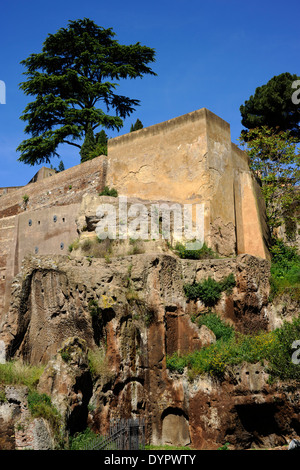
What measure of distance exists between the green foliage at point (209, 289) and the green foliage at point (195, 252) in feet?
3.98

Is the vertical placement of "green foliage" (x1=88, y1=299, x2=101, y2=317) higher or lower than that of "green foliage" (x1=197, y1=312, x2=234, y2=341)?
higher

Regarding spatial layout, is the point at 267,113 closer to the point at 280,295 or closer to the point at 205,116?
the point at 205,116

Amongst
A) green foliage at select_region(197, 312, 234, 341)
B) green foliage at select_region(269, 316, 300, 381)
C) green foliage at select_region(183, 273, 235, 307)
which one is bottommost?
green foliage at select_region(269, 316, 300, 381)

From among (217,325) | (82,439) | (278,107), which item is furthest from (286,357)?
(278,107)

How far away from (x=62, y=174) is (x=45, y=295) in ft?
30.9

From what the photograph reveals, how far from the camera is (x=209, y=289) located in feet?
57.0

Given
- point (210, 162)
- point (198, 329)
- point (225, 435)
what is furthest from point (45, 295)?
point (210, 162)
